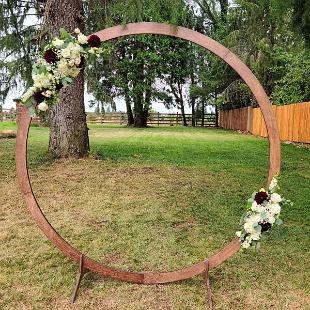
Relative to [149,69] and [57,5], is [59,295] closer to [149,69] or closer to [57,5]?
[57,5]

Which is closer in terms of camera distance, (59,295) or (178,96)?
(59,295)

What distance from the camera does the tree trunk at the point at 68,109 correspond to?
8.48m

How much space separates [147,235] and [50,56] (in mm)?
2304

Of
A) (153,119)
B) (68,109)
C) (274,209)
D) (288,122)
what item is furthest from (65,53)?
(153,119)

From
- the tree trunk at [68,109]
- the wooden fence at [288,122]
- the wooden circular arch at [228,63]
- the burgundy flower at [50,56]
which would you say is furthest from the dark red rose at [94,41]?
the wooden fence at [288,122]

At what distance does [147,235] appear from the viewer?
4559 millimetres

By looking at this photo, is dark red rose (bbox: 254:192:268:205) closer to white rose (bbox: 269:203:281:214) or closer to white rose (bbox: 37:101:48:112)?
white rose (bbox: 269:203:281:214)

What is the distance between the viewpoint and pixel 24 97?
9.73ft

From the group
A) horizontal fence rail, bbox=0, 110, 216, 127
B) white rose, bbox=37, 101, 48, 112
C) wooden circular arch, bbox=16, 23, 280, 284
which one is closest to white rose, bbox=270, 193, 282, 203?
wooden circular arch, bbox=16, 23, 280, 284

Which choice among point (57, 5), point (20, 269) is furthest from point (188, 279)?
point (57, 5)

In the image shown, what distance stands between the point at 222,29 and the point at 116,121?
15.4 metres

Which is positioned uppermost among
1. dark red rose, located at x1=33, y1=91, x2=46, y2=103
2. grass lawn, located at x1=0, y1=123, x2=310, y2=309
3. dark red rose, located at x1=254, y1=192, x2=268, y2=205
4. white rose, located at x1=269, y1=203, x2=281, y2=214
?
dark red rose, located at x1=33, y1=91, x2=46, y2=103

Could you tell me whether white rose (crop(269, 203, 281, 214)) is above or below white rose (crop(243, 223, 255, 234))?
above

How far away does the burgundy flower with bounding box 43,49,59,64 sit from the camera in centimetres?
294
